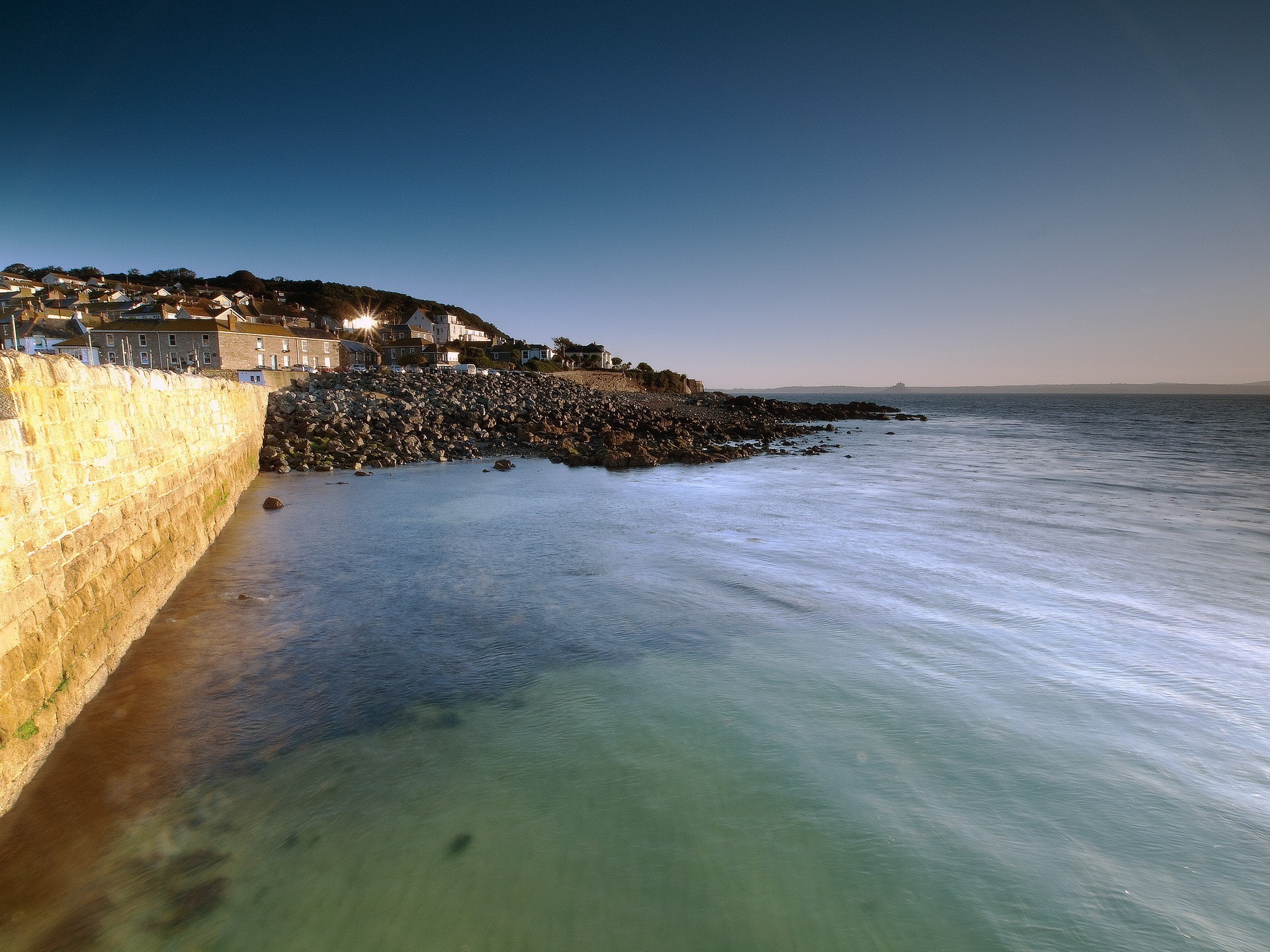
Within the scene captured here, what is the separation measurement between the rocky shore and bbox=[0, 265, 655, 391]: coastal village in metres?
4.22

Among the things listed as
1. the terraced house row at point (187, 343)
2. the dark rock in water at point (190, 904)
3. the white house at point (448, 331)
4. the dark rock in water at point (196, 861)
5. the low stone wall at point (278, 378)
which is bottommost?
the dark rock in water at point (190, 904)

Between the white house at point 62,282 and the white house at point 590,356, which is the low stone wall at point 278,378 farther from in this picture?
the white house at point 62,282

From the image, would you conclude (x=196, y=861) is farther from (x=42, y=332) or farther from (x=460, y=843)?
(x=42, y=332)

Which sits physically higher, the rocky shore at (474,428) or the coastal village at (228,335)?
the coastal village at (228,335)

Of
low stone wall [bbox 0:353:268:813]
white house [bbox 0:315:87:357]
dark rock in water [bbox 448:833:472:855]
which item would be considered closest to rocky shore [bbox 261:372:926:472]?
low stone wall [bbox 0:353:268:813]

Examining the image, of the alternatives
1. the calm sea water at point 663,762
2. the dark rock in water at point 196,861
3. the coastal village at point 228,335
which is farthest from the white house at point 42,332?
the dark rock in water at point 196,861

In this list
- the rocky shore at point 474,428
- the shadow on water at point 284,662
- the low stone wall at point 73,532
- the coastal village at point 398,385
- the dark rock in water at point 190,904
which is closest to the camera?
the dark rock in water at point 190,904

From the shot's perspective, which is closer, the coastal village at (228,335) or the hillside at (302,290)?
the coastal village at (228,335)

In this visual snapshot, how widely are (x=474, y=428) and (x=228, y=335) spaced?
1346 inches

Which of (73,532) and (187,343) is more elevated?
(187,343)

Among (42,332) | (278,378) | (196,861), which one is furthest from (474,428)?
(42,332)

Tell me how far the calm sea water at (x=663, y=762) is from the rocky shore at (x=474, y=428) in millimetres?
10361

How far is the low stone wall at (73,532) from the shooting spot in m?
3.55

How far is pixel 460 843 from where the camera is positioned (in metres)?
3.58
